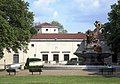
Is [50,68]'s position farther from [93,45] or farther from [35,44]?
Result: [35,44]

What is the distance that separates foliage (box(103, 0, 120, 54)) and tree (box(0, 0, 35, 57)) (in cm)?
1232

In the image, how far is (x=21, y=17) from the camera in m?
62.7

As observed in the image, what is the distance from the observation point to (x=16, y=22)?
62.8m

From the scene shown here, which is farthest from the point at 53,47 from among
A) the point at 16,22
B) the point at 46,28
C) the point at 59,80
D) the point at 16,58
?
the point at 59,80

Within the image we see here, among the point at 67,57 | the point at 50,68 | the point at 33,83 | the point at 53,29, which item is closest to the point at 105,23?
the point at 50,68

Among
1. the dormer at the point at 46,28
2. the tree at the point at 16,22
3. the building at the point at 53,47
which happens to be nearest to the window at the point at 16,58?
the building at the point at 53,47

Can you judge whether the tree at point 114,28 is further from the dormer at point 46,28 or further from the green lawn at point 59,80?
the dormer at point 46,28

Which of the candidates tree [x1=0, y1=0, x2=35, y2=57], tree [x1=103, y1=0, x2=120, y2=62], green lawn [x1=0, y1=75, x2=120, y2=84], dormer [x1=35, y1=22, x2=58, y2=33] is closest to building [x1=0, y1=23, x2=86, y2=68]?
tree [x1=103, y1=0, x2=120, y2=62]

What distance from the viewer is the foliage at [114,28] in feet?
216

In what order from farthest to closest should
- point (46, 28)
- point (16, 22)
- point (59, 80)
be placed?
point (46, 28), point (16, 22), point (59, 80)

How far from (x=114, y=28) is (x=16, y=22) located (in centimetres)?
1486

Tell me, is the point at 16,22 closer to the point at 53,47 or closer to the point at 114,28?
the point at 114,28

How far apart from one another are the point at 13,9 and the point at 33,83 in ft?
87.2

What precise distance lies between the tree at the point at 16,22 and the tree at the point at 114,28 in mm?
12320
